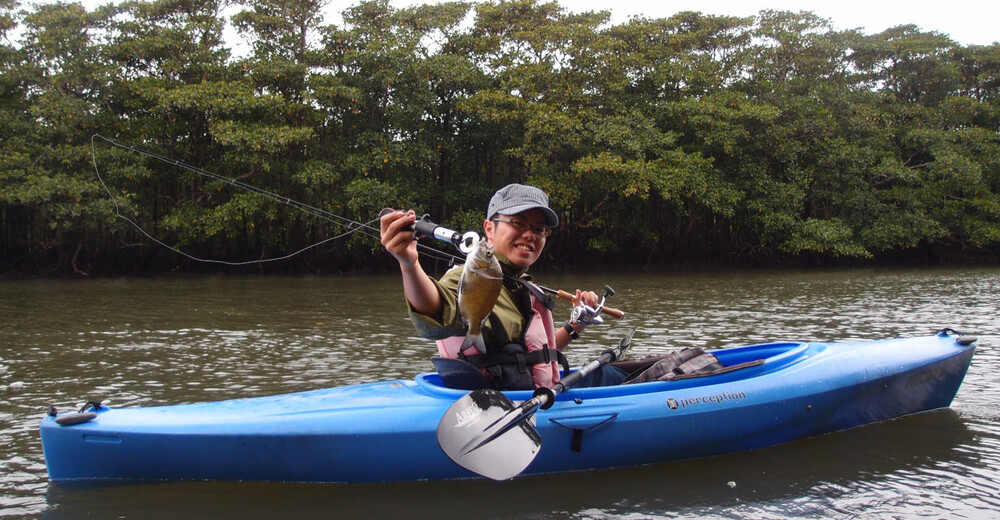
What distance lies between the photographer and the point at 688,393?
3.62m

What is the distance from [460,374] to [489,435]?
372 mm

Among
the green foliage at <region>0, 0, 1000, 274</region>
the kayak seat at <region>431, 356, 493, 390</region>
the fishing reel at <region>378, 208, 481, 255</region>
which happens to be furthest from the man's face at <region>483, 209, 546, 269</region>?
the green foliage at <region>0, 0, 1000, 274</region>

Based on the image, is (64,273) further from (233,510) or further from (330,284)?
(233,510)

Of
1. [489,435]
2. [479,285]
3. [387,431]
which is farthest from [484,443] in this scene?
[479,285]

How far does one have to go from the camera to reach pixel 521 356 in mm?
3281

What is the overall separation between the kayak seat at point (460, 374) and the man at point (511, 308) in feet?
0.14

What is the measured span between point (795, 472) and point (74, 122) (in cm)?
1519

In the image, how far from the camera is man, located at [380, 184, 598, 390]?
9.23ft

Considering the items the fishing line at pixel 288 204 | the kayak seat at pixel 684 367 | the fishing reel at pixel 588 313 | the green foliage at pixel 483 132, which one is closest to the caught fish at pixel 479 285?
the fishing line at pixel 288 204

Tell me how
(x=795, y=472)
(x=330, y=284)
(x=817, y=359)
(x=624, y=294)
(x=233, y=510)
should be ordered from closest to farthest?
1. (x=233, y=510)
2. (x=795, y=472)
3. (x=817, y=359)
4. (x=624, y=294)
5. (x=330, y=284)

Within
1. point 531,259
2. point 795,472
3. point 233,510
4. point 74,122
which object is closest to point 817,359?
point 795,472

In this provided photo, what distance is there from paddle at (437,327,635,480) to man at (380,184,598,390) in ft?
0.77

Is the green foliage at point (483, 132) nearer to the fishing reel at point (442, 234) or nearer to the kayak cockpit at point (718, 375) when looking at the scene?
the kayak cockpit at point (718, 375)

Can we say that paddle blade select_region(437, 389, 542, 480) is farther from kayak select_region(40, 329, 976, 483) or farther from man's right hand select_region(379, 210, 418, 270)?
man's right hand select_region(379, 210, 418, 270)
